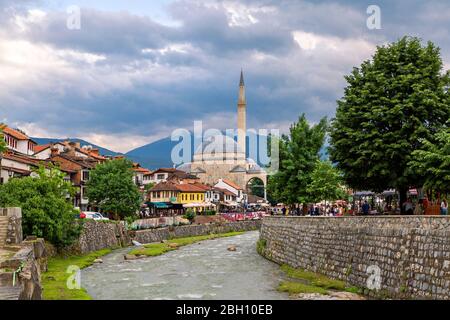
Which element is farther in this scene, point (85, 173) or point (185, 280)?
point (85, 173)

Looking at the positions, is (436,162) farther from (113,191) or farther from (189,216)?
(189,216)

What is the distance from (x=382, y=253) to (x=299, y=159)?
3322cm

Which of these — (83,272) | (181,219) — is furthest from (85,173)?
(83,272)

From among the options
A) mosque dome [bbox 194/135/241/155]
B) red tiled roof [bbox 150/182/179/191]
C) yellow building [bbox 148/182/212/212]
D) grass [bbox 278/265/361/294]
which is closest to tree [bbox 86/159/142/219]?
yellow building [bbox 148/182/212/212]

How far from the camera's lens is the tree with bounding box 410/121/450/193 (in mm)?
32156

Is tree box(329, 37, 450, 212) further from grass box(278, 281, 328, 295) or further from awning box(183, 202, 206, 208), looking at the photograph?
awning box(183, 202, 206, 208)

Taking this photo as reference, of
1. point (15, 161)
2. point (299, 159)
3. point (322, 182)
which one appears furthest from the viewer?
point (15, 161)

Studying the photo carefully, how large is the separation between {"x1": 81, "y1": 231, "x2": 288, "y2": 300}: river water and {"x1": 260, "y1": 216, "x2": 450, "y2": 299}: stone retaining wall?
3.03 m

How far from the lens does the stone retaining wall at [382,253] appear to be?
22.0 meters

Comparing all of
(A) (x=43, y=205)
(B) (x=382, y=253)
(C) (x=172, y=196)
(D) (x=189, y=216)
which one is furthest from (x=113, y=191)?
(B) (x=382, y=253)

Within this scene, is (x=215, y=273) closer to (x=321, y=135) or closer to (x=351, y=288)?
(x=351, y=288)

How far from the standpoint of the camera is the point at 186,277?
35.5 m
